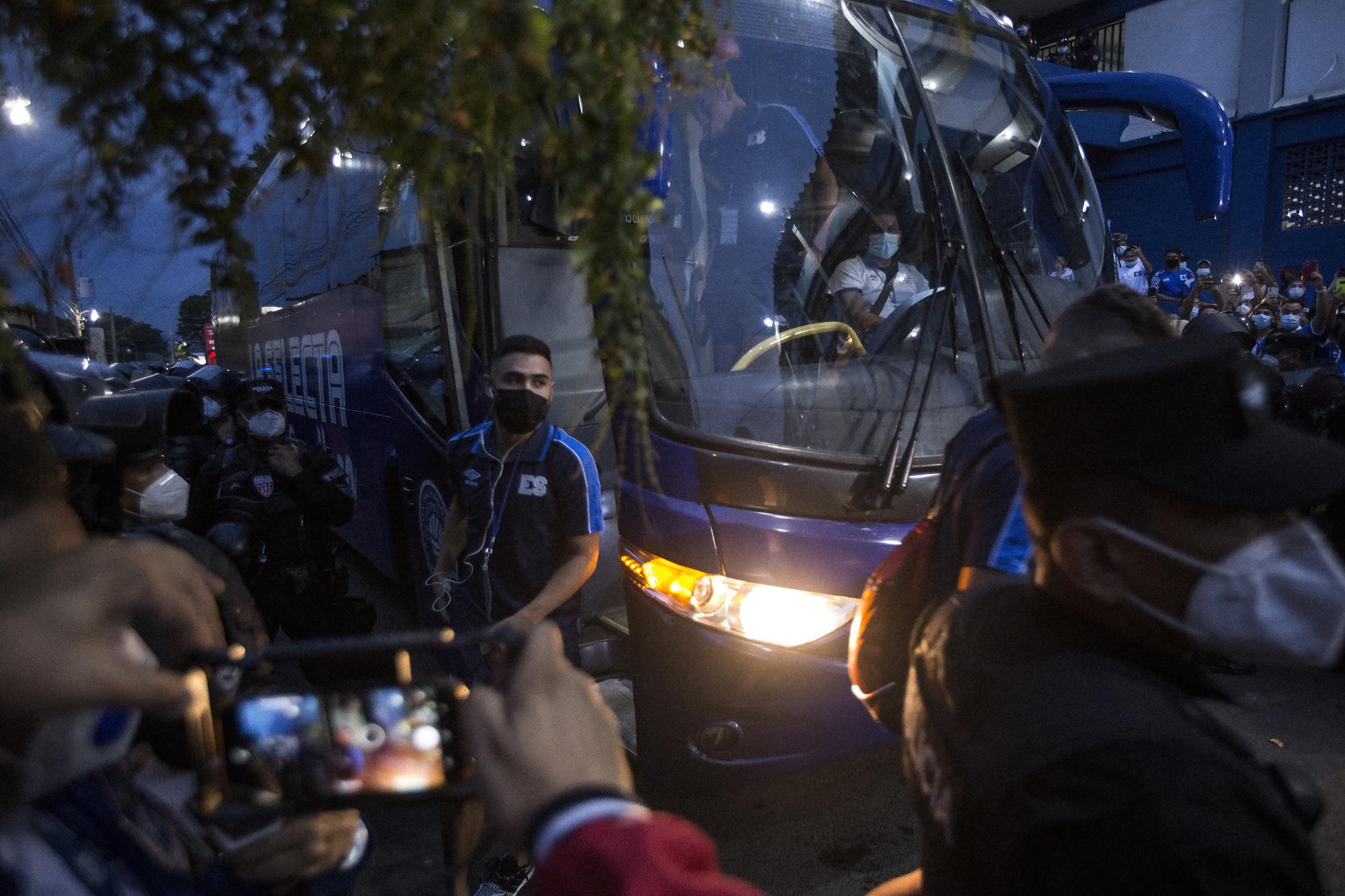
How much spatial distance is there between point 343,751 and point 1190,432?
111cm

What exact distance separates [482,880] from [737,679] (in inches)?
51.1

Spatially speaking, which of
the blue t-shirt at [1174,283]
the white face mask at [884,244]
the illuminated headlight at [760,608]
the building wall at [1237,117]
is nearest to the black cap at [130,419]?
the illuminated headlight at [760,608]

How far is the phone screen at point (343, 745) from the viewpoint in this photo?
39.0 inches

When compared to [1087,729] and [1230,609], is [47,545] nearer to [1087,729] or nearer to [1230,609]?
[1087,729]

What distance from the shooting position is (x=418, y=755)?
995mm

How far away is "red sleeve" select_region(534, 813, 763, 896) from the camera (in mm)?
754

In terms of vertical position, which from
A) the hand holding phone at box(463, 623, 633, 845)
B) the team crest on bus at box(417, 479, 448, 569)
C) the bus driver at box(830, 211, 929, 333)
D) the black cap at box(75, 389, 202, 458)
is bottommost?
the team crest on bus at box(417, 479, 448, 569)

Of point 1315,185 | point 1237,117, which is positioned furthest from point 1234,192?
point 1237,117

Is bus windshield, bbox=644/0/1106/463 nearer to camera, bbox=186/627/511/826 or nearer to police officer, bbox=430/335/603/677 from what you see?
police officer, bbox=430/335/603/677

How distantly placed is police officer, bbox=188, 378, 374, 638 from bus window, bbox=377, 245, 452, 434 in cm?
67

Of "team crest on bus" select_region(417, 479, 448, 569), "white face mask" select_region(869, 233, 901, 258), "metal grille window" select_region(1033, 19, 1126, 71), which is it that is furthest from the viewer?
"metal grille window" select_region(1033, 19, 1126, 71)

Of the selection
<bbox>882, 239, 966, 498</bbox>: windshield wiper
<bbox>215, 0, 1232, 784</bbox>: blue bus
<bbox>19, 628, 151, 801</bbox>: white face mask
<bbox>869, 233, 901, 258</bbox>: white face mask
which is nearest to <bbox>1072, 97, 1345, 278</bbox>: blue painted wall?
<bbox>215, 0, 1232, 784</bbox>: blue bus

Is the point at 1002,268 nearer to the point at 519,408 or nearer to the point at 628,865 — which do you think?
the point at 519,408

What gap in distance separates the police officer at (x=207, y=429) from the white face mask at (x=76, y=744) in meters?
4.10
